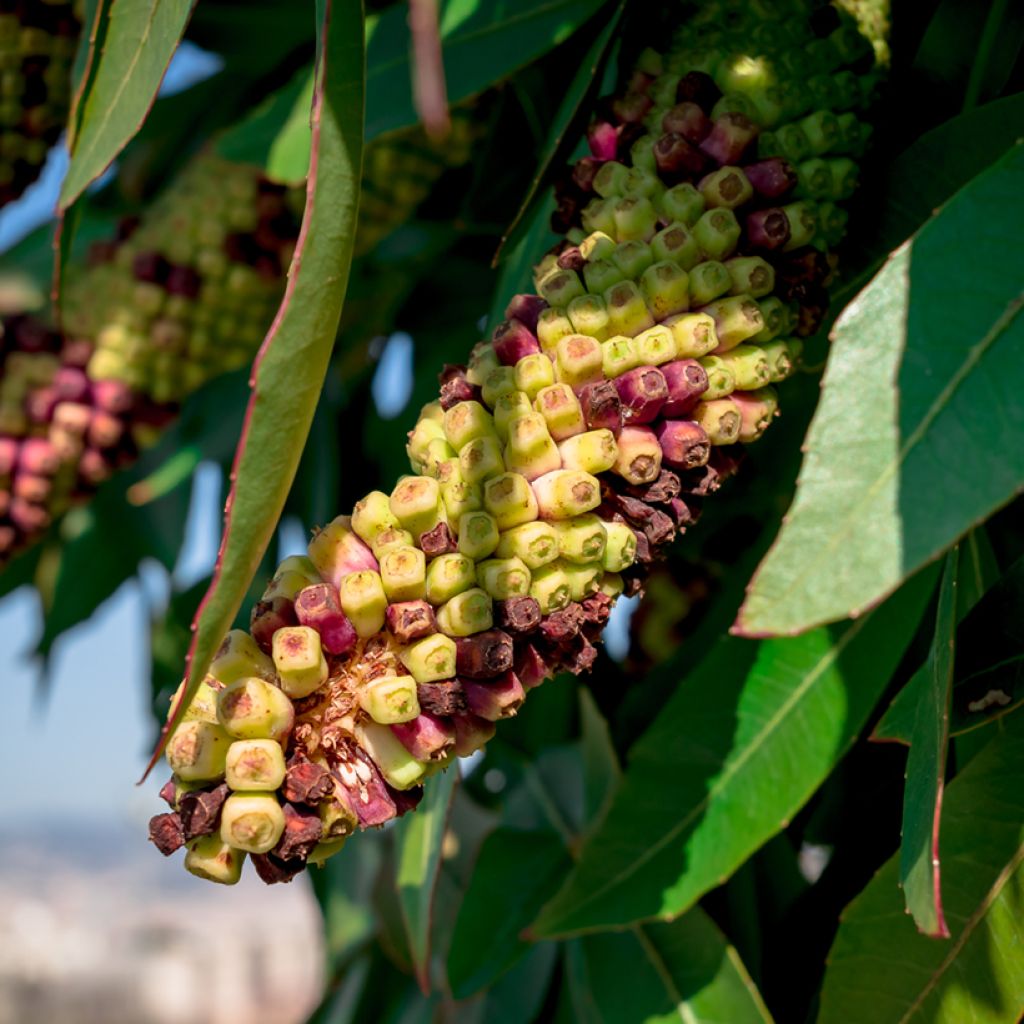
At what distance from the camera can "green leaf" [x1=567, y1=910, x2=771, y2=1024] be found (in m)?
1.04

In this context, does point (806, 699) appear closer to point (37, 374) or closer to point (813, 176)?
point (813, 176)

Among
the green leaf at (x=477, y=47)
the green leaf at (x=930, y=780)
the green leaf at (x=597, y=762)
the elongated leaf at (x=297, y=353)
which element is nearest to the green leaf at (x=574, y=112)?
the green leaf at (x=477, y=47)

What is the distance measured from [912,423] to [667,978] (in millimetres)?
722

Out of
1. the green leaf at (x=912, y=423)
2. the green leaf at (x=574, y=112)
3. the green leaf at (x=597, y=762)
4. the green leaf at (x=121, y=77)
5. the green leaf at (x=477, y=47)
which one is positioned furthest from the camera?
the green leaf at (x=597, y=762)

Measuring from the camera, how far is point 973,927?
2.63 feet

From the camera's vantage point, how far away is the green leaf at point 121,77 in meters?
0.74

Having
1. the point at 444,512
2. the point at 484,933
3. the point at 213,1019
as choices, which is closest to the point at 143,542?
the point at 484,933

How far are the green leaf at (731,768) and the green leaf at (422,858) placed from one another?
4.1 inches

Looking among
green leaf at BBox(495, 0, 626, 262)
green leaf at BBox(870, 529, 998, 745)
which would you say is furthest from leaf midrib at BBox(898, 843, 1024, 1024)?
green leaf at BBox(495, 0, 626, 262)

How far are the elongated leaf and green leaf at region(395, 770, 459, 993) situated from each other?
366 mm

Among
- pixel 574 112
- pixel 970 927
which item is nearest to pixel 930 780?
pixel 970 927

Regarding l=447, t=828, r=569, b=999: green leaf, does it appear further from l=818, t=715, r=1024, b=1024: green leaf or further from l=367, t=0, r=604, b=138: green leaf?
l=367, t=0, r=604, b=138: green leaf

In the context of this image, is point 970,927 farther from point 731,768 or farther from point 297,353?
point 297,353

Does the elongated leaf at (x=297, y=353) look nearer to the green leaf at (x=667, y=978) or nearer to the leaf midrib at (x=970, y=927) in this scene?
the leaf midrib at (x=970, y=927)
